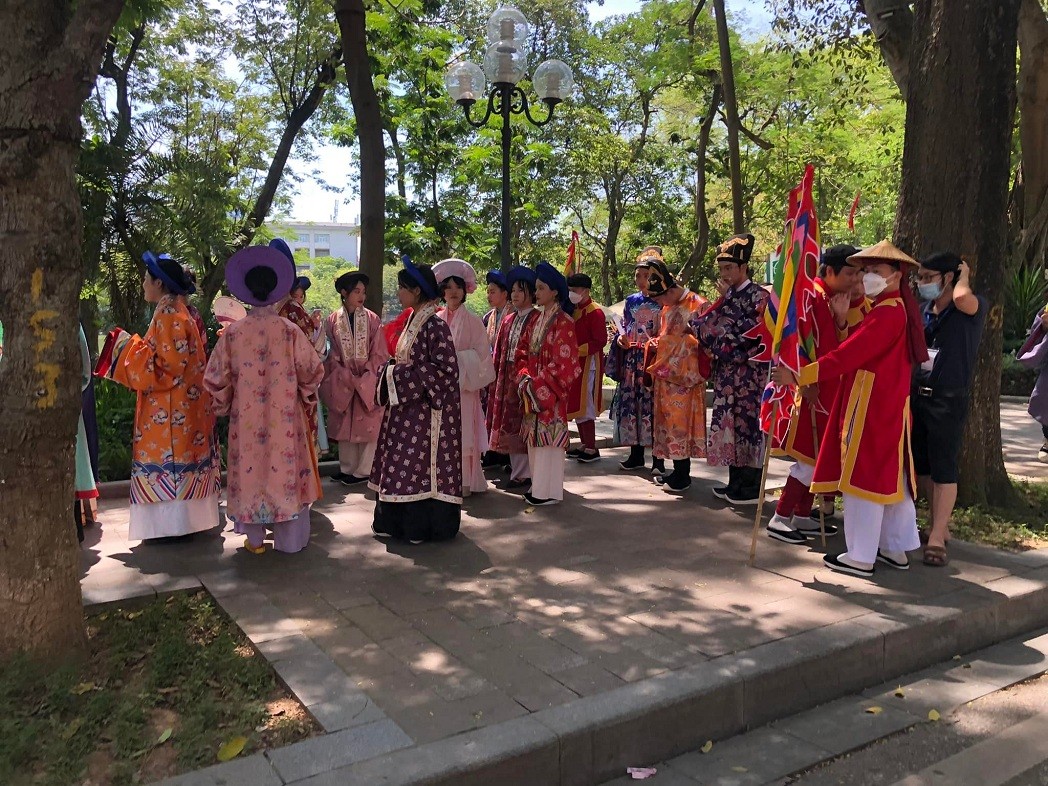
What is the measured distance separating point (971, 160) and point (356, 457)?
5.57m

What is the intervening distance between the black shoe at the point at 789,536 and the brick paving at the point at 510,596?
134mm

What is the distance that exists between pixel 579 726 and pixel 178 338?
12.1ft

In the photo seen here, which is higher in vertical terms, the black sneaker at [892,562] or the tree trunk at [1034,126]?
the tree trunk at [1034,126]

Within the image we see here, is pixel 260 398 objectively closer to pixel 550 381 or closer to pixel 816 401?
pixel 550 381

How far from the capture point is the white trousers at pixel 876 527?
5105 mm

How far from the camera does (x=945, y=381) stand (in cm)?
541

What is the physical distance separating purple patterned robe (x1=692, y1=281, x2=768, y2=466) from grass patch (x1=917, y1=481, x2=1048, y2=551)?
139cm

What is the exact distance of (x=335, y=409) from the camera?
307 inches

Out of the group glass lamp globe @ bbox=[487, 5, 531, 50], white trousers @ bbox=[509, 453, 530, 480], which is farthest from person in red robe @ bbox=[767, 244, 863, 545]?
glass lamp globe @ bbox=[487, 5, 531, 50]

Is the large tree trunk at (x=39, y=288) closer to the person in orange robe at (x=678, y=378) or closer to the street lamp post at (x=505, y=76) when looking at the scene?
the person in orange robe at (x=678, y=378)

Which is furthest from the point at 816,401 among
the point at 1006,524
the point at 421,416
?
the point at 421,416

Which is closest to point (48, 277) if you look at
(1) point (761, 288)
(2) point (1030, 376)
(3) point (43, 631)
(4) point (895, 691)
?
(3) point (43, 631)

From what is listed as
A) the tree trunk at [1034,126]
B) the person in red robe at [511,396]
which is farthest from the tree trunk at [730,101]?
the person in red robe at [511,396]

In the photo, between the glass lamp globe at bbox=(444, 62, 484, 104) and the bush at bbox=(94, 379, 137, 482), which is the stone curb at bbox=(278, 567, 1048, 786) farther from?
the glass lamp globe at bbox=(444, 62, 484, 104)
